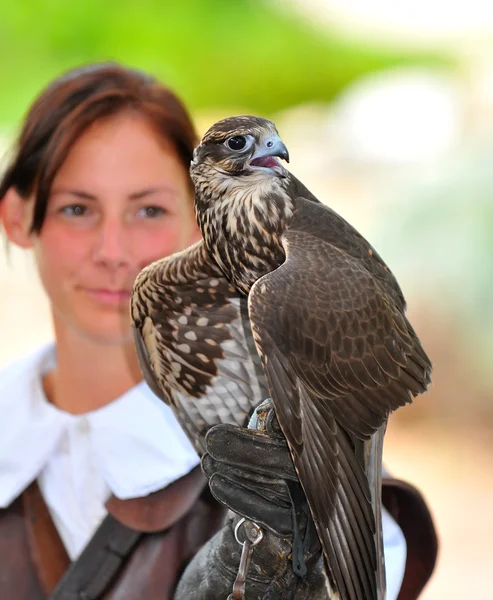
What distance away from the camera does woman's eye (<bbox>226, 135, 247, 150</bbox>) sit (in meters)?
1.00

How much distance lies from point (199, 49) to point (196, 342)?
4.82 m

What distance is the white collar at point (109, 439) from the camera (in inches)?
61.4

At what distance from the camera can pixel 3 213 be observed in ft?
5.87

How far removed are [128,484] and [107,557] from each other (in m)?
0.14

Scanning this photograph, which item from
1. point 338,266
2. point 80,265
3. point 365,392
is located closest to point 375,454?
point 365,392

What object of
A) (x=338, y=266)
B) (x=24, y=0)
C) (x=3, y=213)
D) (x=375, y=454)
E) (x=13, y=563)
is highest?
(x=24, y=0)

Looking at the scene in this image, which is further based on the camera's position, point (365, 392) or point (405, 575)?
point (405, 575)

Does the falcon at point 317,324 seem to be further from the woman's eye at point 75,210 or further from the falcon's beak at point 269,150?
the woman's eye at point 75,210

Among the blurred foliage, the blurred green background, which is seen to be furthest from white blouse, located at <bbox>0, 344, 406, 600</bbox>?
the blurred foliage

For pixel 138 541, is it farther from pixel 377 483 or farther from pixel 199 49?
pixel 199 49

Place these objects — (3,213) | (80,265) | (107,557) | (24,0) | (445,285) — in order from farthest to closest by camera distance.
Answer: (24,0) → (445,285) → (3,213) → (80,265) → (107,557)

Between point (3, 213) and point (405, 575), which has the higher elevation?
point (3, 213)

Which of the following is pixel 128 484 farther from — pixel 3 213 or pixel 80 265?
pixel 3 213

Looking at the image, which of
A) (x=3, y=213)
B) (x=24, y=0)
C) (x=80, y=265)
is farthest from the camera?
(x=24, y=0)
